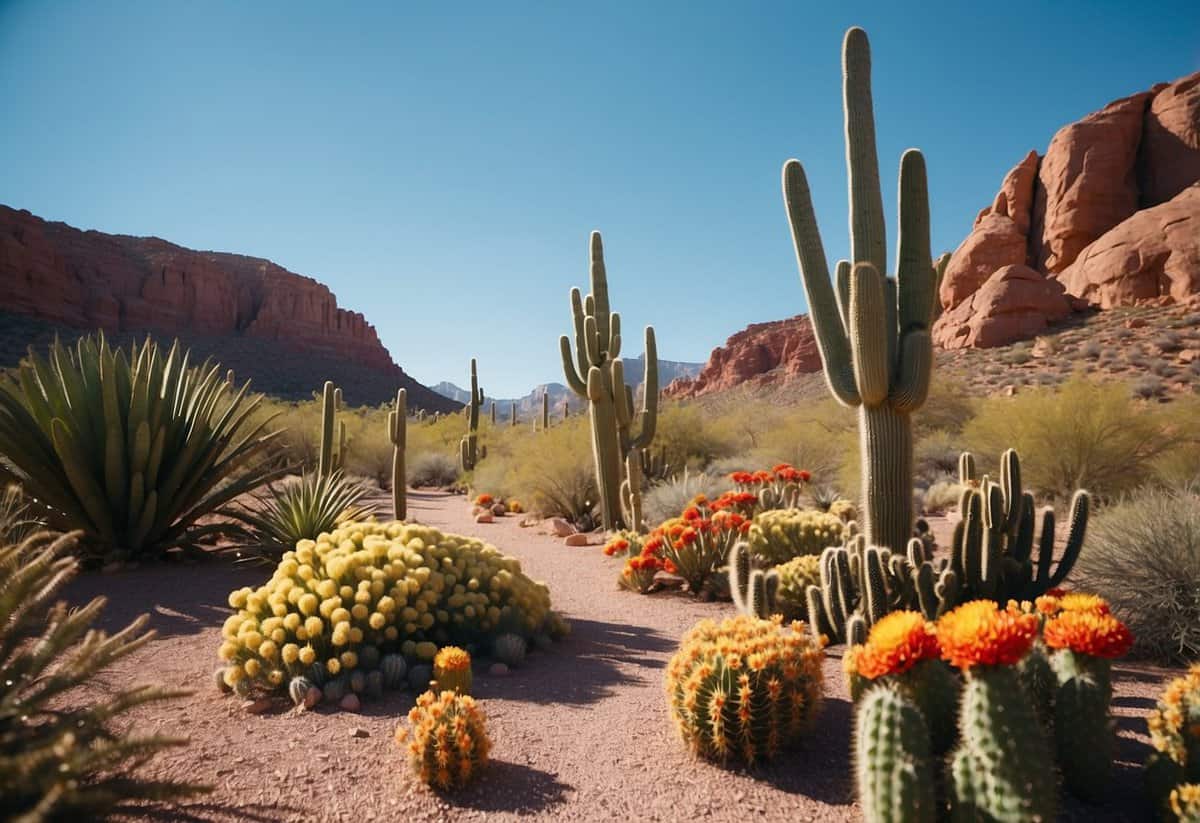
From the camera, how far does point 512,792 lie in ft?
10.0

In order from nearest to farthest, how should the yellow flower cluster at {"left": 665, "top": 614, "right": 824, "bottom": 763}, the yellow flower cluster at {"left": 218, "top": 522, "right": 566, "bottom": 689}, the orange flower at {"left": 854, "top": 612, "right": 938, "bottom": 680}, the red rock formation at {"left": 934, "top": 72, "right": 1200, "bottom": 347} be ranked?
1. the orange flower at {"left": 854, "top": 612, "right": 938, "bottom": 680}
2. the yellow flower cluster at {"left": 665, "top": 614, "right": 824, "bottom": 763}
3. the yellow flower cluster at {"left": 218, "top": 522, "right": 566, "bottom": 689}
4. the red rock formation at {"left": 934, "top": 72, "right": 1200, "bottom": 347}

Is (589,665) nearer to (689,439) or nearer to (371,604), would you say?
(371,604)

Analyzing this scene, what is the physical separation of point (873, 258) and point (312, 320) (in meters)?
84.7

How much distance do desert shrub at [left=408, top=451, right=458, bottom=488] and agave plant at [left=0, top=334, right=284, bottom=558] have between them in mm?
16314

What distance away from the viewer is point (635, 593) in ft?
24.0

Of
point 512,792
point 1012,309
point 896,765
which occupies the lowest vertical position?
point 512,792

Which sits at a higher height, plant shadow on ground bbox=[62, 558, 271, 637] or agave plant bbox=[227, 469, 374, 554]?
agave plant bbox=[227, 469, 374, 554]

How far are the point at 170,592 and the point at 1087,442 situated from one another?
1310 centimetres

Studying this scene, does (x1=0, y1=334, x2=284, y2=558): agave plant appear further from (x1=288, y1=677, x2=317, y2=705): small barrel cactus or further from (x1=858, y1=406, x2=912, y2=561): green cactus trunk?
(x1=858, y1=406, x2=912, y2=561): green cactus trunk

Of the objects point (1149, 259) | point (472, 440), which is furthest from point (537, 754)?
point (1149, 259)

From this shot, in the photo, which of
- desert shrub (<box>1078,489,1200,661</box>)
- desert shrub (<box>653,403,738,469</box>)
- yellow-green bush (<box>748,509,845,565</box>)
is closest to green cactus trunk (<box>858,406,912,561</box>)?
yellow-green bush (<box>748,509,845,565</box>)

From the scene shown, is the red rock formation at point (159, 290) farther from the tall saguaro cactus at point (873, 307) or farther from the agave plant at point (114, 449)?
the tall saguaro cactus at point (873, 307)

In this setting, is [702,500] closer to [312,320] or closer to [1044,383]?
[1044,383]

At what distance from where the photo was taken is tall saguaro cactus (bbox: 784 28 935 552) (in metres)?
5.24
